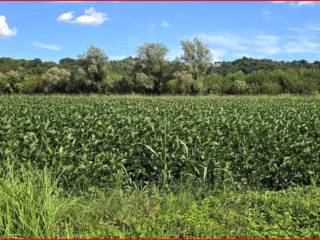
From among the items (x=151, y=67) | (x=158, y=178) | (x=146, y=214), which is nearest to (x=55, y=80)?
(x=151, y=67)

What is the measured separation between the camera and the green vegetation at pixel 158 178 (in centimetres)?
505

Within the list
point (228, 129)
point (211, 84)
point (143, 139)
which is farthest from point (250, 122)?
point (211, 84)

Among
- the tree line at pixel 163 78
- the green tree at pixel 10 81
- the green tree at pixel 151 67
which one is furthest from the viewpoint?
the green tree at pixel 10 81

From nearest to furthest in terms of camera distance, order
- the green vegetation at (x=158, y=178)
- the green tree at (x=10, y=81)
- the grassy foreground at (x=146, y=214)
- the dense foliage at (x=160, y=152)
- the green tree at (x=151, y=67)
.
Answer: the grassy foreground at (x=146, y=214)
the green vegetation at (x=158, y=178)
the dense foliage at (x=160, y=152)
the green tree at (x=151, y=67)
the green tree at (x=10, y=81)

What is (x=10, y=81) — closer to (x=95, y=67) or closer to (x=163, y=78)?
(x=95, y=67)

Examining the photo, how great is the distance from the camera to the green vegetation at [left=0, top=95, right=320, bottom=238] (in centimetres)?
505

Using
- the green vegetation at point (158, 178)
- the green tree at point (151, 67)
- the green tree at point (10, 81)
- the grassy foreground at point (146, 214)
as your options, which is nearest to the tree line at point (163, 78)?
the green tree at point (151, 67)

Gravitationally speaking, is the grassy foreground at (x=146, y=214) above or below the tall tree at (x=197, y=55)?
below

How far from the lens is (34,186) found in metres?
5.11

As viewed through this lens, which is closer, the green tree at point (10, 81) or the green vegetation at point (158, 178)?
the green vegetation at point (158, 178)

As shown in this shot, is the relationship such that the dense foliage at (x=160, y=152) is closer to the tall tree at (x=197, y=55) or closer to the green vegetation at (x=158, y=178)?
the green vegetation at (x=158, y=178)

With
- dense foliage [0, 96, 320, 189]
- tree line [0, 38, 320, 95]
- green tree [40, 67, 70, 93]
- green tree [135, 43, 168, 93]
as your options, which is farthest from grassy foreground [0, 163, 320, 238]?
green tree [40, 67, 70, 93]

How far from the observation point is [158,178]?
8.11 meters

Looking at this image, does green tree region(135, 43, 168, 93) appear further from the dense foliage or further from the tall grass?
the tall grass
